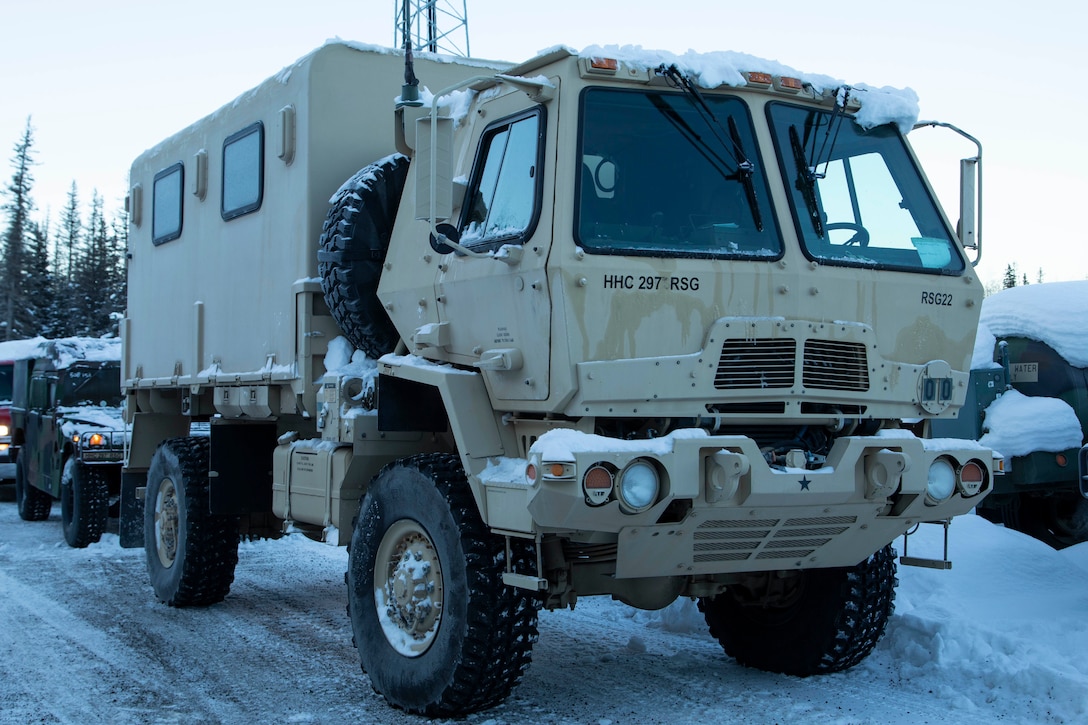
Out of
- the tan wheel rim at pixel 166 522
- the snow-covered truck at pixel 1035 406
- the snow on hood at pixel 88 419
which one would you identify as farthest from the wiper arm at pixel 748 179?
the snow on hood at pixel 88 419

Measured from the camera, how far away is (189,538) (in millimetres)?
8945

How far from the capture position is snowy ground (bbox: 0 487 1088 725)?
5.84 metres

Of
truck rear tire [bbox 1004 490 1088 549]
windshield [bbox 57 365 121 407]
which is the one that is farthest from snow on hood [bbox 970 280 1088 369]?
windshield [bbox 57 365 121 407]

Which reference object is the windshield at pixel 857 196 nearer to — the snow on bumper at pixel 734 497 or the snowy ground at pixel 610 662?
the snow on bumper at pixel 734 497

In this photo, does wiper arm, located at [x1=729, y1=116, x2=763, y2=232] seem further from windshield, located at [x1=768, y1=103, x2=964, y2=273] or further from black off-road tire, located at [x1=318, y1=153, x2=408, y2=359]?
black off-road tire, located at [x1=318, y1=153, x2=408, y2=359]

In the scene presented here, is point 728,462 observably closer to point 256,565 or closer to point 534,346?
point 534,346

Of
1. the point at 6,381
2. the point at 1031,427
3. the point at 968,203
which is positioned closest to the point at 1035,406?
the point at 1031,427

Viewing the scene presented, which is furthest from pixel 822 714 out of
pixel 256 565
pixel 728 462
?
pixel 256 565

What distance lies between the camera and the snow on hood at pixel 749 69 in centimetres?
557

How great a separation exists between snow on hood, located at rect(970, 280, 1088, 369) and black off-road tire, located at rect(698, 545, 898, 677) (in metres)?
3.22

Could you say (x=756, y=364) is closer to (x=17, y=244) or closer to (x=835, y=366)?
(x=835, y=366)

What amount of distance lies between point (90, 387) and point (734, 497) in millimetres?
12228

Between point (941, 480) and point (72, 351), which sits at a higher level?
point (72, 351)

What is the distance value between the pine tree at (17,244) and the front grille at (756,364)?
59.9 metres
